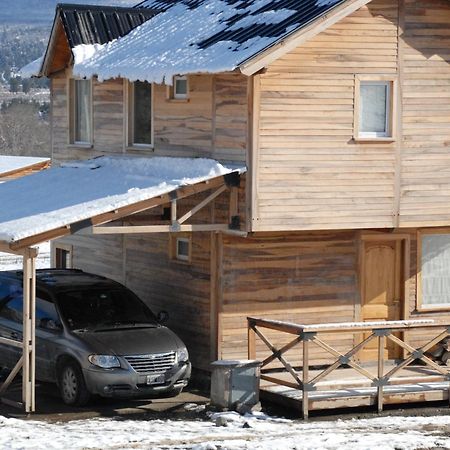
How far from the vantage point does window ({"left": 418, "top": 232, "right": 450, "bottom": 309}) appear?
79.3ft

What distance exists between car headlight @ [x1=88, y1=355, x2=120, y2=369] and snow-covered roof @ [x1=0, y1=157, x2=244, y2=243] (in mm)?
2227

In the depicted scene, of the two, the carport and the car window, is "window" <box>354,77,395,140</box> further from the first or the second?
the car window

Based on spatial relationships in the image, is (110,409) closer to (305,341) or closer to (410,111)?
→ (305,341)

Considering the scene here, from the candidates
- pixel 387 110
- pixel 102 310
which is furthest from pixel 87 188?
pixel 387 110

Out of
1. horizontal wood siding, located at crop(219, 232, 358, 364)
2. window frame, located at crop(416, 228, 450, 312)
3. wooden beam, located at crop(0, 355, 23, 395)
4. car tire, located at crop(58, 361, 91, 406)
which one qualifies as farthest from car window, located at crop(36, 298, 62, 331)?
window frame, located at crop(416, 228, 450, 312)

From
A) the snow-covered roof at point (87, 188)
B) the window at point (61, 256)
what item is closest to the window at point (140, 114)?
the snow-covered roof at point (87, 188)

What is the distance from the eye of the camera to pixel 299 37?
21344 millimetres

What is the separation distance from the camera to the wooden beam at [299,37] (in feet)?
68.7

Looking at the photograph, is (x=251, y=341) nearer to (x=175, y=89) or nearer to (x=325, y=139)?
(x=325, y=139)

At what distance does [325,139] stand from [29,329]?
577 cm

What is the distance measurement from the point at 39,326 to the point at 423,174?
694cm

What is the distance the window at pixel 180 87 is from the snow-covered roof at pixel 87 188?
4.16 feet

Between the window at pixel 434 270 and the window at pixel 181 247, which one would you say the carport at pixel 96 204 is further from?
the window at pixel 434 270

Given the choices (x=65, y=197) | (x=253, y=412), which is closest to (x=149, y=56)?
(x=65, y=197)
